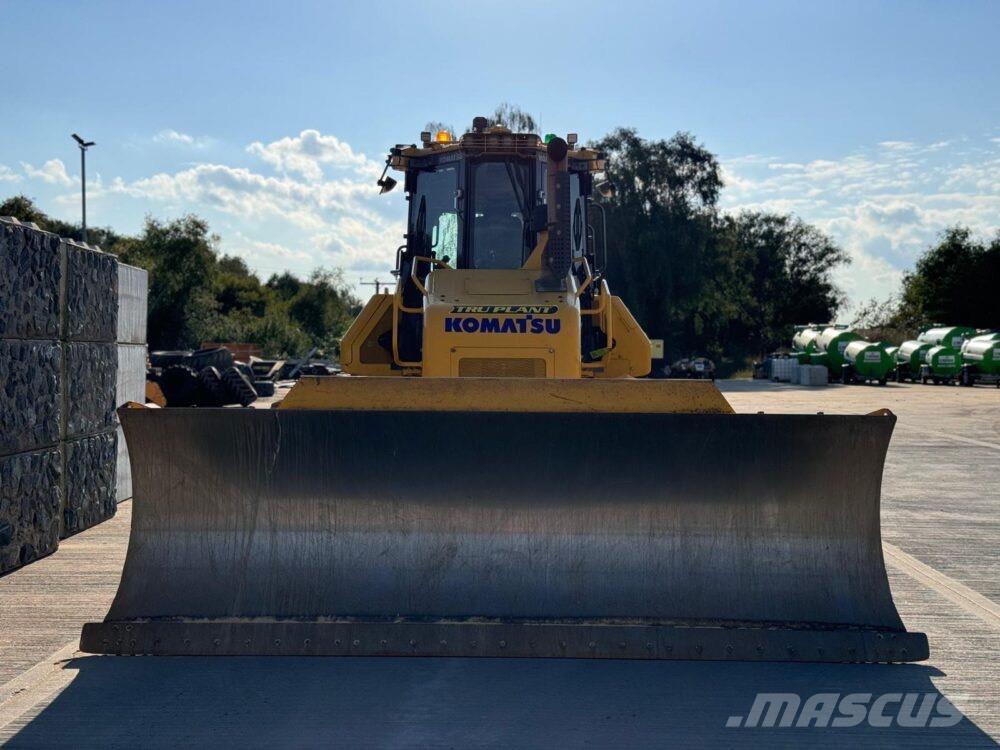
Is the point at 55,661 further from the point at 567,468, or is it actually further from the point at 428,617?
the point at 567,468

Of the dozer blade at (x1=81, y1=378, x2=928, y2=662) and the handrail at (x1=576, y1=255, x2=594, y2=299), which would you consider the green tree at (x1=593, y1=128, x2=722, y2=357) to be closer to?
the handrail at (x1=576, y1=255, x2=594, y2=299)

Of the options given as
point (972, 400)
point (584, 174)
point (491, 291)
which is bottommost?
point (972, 400)

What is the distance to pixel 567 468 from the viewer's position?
476 centimetres

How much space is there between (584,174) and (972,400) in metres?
25.3

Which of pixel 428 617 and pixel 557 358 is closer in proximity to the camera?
pixel 428 617

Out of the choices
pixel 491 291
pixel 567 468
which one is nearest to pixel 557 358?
pixel 491 291

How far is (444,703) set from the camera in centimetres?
413

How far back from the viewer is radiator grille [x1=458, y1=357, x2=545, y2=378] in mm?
6375

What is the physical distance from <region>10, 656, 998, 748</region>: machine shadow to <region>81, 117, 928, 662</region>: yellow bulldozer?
121mm

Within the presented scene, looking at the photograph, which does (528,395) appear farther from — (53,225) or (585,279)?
(53,225)

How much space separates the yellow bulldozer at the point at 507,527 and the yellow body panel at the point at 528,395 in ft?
0.03

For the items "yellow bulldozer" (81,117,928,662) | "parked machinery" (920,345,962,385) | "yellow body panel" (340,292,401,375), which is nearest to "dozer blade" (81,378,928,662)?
"yellow bulldozer" (81,117,928,662)

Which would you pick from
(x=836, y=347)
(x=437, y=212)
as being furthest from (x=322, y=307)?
(x=437, y=212)

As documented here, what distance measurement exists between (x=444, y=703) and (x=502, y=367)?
105 inches
